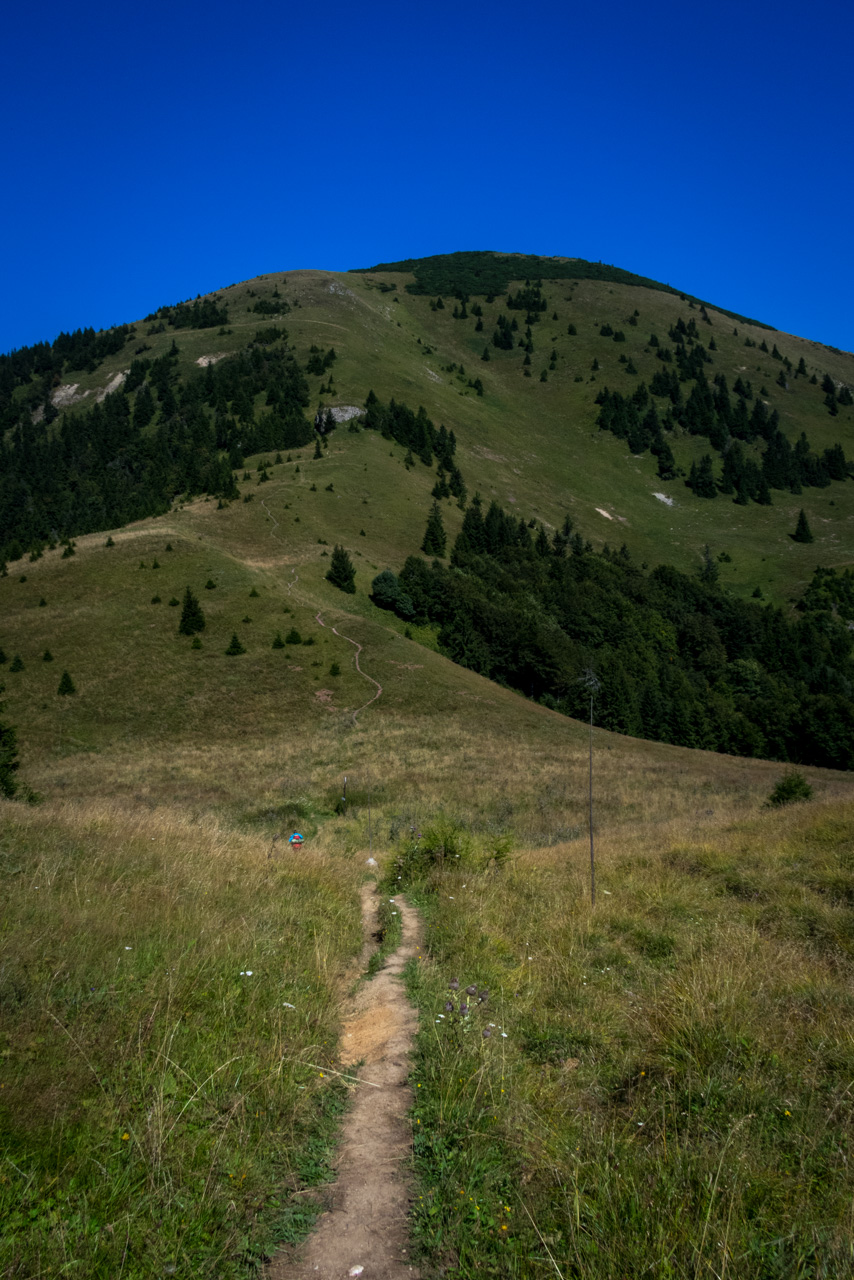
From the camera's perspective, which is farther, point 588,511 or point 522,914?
point 588,511

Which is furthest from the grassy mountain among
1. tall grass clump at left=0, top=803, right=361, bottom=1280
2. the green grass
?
the green grass

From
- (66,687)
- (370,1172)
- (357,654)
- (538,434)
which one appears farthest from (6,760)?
(538,434)

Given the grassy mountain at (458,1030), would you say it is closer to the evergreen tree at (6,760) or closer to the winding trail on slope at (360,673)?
the evergreen tree at (6,760)

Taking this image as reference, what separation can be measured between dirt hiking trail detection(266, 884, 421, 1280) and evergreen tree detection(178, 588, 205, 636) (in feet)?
153

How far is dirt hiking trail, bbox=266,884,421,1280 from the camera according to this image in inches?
116

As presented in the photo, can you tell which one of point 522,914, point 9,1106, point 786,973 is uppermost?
point 9,1106

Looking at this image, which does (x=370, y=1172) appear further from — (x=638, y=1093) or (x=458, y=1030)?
(x=638, y=1093)

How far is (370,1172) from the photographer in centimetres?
360

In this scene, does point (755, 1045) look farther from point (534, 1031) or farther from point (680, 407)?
point (680, 407)

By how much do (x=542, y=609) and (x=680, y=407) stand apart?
110190mm

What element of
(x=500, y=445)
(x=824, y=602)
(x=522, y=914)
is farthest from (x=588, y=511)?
(x=522, y=914)

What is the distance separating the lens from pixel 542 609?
80375mm

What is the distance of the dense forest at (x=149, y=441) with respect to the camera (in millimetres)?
97562

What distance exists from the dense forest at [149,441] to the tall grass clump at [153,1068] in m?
78.2
